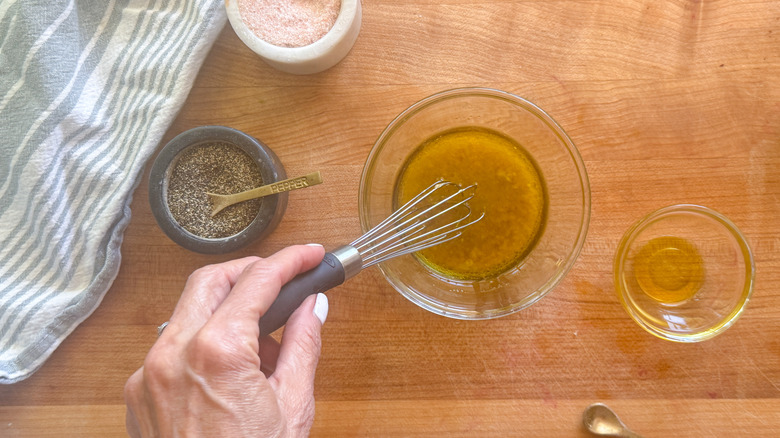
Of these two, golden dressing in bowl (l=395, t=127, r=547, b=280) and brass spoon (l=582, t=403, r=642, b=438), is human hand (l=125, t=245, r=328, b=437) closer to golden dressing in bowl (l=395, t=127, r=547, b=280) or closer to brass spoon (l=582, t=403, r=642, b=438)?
golden dressing in bowl (l=395, t=127, r=547, b=280)

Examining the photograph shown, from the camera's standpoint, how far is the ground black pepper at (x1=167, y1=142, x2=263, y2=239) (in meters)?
0.90

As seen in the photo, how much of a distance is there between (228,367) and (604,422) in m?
0.64

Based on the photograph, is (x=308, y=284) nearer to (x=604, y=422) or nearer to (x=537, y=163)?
(x=537, y=163)

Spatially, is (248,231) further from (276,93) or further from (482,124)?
(482,124)

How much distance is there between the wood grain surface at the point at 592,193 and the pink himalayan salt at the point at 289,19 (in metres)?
0.10

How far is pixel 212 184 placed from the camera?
0.91 m

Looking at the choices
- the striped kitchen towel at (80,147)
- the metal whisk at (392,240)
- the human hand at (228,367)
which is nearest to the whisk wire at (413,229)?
the metal whisk at (392,240)

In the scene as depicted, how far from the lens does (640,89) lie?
0.95 meters

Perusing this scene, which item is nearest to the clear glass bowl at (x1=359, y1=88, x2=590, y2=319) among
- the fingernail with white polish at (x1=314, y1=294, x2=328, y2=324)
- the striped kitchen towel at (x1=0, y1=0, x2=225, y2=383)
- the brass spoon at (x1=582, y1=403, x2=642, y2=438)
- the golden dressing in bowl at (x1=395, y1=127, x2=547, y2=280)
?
the golden dressing in bowl at (x1=395, y1=127, x2=547, y2=280)

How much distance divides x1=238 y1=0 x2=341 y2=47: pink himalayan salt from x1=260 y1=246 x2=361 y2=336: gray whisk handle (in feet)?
1.16

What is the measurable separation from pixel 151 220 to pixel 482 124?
23.7 inches

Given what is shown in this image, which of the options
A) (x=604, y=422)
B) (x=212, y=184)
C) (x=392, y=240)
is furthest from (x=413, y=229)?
(x=604, y=422)

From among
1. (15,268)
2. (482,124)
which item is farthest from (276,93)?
(15,268)

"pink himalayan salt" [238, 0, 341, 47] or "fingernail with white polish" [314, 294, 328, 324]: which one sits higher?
"pink himalayan salt" [238, 0, 341, 47]
